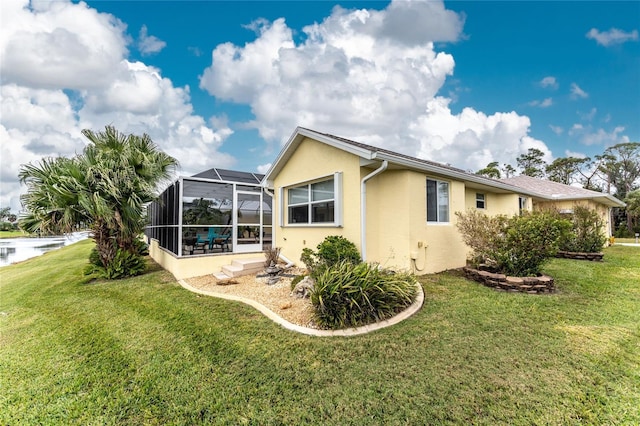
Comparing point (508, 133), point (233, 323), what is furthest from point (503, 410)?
point (508, 133)

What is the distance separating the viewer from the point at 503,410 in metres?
2.62

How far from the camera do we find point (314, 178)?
29.4 feet

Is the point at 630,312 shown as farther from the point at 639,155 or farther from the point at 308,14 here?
the point at 639,155

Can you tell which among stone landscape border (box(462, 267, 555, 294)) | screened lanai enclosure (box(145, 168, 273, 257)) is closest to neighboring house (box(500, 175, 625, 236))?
stone landscape border (box(462, 267, 555, 294))

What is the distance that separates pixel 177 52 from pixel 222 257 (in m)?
10.8

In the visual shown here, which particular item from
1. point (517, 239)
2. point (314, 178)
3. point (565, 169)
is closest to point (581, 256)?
point (517, 239)

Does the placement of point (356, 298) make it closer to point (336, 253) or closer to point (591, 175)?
point (336, 253)

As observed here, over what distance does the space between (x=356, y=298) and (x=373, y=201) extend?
3915mm

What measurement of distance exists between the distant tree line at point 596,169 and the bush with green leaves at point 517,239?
105 feet

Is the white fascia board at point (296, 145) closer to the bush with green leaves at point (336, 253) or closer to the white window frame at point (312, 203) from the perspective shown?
the white window frame at point (312, 203)

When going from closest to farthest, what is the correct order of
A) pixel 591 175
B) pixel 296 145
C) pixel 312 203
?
pixel 312 203 → pixel 296 145 → pixel 591 175

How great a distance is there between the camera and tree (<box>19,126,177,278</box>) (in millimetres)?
8523

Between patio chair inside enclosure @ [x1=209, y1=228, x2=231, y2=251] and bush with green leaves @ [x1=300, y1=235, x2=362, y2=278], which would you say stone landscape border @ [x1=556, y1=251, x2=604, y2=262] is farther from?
patio chair inside enclosure @ [x1=209, y1=228, x2=231, y2=251]

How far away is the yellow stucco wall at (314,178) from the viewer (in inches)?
301
